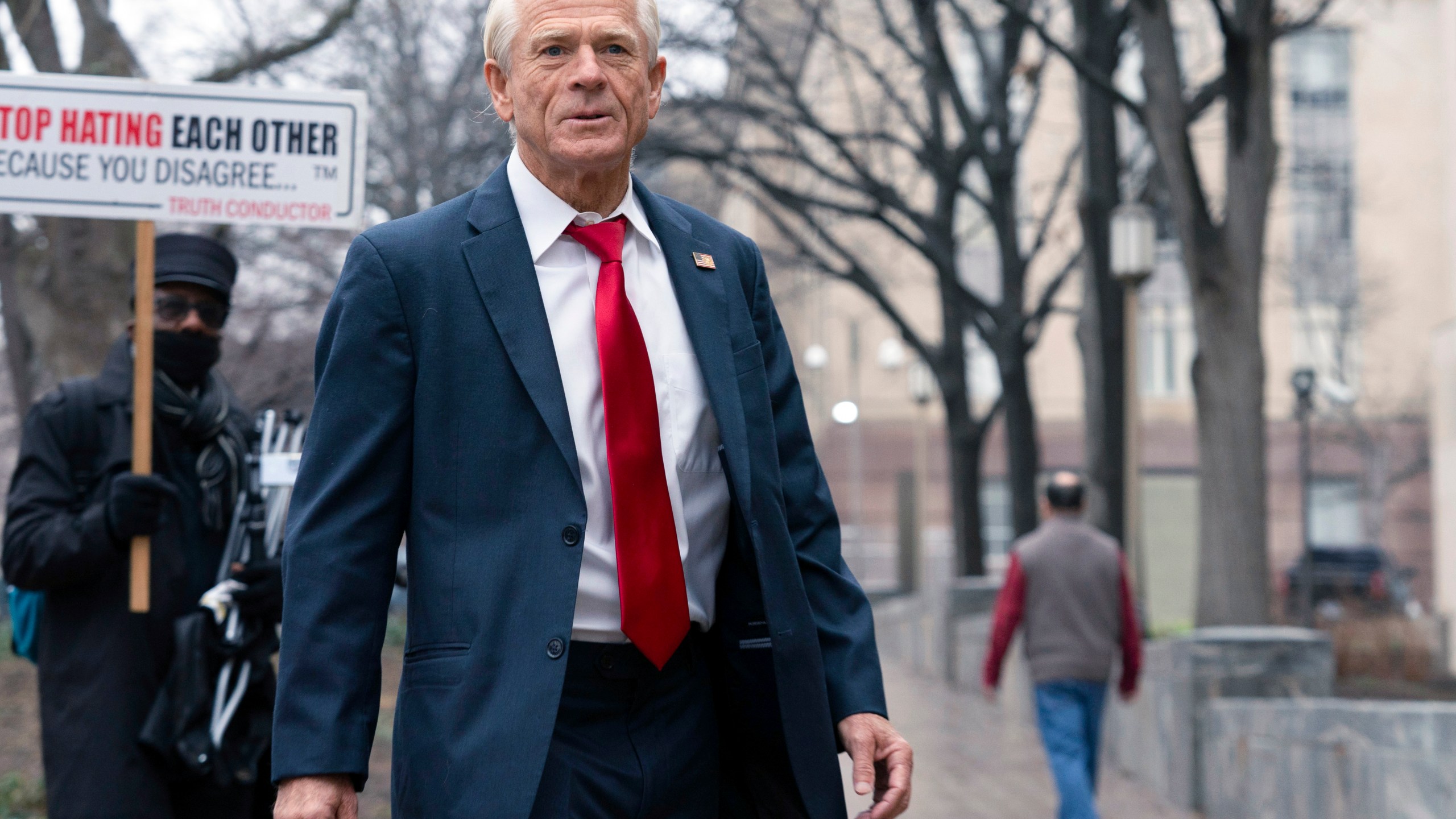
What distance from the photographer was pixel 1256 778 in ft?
27.6

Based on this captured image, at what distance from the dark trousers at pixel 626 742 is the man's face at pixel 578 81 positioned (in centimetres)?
81

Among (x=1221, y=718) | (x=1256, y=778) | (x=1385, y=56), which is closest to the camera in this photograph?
(x=1256, y=778)

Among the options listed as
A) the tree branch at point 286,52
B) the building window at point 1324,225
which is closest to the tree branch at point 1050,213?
the tree branch at point 286,52

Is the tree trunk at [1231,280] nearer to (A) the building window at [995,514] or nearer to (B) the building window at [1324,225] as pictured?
(B) the building window at [1324,225]

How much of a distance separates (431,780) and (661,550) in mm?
485

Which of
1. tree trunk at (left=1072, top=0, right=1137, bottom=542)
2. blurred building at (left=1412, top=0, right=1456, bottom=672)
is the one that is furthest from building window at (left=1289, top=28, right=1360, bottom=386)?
tree trunk at (left=1072, top=0, right=1137, bottom=542)

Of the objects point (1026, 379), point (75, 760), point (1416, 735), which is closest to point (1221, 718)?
point (1416, 735)

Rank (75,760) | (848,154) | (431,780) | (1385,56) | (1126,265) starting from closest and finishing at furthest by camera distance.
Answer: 1. (431,780)
2. (75,760)
3. (1126,265)
4. (848,154)
5. (1385,56)

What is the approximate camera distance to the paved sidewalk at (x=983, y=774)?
955 centimetres

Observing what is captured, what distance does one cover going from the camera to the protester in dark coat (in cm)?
407

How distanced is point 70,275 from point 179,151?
427 cm

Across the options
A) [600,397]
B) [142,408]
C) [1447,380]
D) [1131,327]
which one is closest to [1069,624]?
[1131,327]

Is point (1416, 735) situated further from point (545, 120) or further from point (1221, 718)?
point (545, 120)

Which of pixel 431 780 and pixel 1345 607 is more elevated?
pixel 431 780
